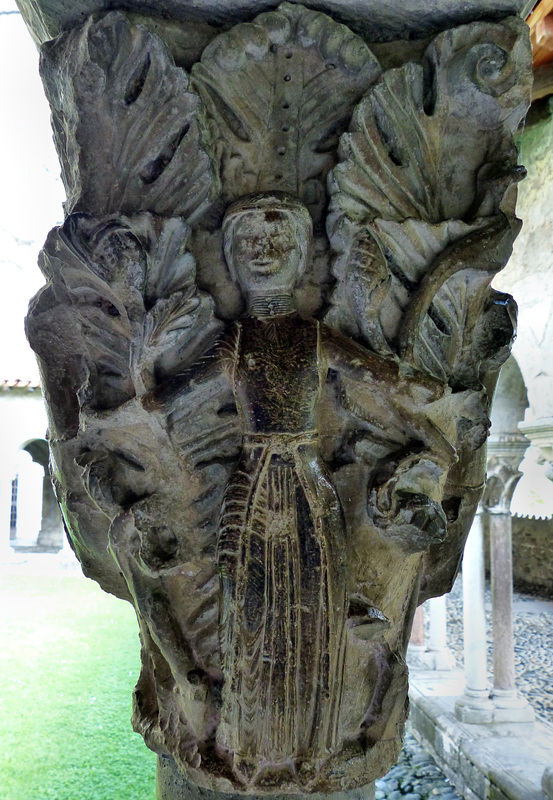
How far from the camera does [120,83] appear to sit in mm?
1367

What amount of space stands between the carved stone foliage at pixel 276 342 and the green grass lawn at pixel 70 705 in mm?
1984

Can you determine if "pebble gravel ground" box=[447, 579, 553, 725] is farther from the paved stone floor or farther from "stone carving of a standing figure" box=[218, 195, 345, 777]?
"stone carving of a standing figure" box=[218, 195, 345, 777]

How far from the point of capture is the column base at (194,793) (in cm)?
139

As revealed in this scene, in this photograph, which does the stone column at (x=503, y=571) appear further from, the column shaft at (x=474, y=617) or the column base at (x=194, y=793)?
the column base at (x=194, y=793)

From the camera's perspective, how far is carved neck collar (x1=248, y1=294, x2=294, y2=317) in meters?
1.36

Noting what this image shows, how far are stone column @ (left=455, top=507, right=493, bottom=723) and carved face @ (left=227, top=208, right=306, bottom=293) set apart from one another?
2.73 m

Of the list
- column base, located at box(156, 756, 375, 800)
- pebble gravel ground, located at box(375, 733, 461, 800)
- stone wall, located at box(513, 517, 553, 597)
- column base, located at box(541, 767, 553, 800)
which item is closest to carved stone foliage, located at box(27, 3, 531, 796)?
column base, located at box(156, 756, 375, 800)

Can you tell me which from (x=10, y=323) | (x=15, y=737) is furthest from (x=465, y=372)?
(x=10, y=323)

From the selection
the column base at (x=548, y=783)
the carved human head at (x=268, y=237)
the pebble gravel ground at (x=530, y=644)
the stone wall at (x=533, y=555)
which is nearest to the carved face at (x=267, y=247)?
the carved human head at (x=268, y=237)

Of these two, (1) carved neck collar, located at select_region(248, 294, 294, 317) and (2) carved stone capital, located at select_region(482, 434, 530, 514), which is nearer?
(1) carved neck collar, located at select_region(248, 294, 294, 317)

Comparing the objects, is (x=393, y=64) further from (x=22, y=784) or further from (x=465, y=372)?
(x=22, y=784)

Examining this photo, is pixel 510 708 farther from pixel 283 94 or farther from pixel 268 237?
pixel 283 94

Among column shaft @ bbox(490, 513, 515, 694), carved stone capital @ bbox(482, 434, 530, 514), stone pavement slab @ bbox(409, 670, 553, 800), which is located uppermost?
carved stone capital @ bbox(482, 434, 530, 514)

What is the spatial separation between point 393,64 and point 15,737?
3662 millimetres
